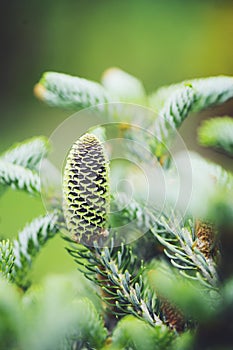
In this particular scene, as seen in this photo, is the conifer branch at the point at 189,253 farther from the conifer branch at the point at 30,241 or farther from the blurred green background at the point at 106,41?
the blurred green background at the point at 106,41

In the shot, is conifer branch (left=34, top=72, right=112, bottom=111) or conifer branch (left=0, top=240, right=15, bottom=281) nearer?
conifer branch (left=0, top=240, right=15, bottom=281)

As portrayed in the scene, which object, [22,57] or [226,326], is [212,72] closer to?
[22,57]

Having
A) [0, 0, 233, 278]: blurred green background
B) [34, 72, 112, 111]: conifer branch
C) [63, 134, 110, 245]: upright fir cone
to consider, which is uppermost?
[34, 72, 112, 111]: conifer branch

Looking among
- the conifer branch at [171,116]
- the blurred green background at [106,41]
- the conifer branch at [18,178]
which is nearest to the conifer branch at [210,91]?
the conifer branch at [171,116]

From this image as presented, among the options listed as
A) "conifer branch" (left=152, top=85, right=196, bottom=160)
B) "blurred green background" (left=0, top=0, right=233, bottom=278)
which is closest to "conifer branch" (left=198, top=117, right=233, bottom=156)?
"conifer branch" (left=152, top=85, right=196, bottom=160)

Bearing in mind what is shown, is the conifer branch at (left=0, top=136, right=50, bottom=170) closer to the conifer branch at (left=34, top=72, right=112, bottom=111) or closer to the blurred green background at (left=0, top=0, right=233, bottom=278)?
the conifer branch at (left=34, top=72, right=112, bottom=111)

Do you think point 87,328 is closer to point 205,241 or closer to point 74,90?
point 205,241

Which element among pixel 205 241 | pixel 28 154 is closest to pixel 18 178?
pixel 28 154
